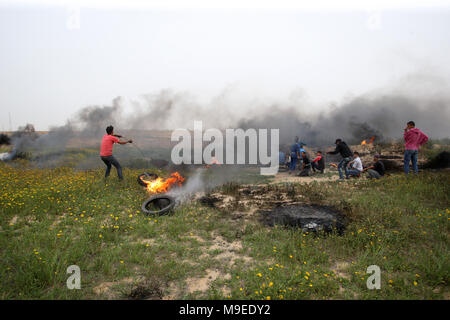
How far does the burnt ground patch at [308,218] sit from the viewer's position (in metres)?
5.68

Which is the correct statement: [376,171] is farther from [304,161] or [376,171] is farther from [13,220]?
[13,220]

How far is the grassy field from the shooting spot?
3600 mm

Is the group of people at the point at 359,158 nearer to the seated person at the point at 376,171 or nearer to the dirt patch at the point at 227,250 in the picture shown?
the seated person at the point at 376,171

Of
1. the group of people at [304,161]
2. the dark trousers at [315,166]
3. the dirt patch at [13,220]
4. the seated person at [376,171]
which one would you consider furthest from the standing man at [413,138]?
the dirt patch at [13,220]

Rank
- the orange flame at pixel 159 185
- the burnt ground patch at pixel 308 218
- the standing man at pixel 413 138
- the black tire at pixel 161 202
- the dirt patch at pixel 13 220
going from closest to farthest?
1. the burnt ground patch at pixel 308 218
2. the dirt patch at pixel 13 220
3. the black tire at pixel 161 202
4. the orange flame at pixel 159 185
5. the standing man at pixel 413 138

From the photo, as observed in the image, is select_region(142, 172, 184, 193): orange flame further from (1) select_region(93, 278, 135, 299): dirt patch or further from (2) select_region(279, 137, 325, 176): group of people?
(2) select_region(279, 137, 325, 176): group of people

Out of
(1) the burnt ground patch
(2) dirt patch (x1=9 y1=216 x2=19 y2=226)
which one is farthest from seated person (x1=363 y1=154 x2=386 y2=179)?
(2) dirt patch (x1=9 y1=216 x2=19 y2=226)

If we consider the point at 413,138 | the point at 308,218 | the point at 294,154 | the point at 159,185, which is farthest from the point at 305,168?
the point at 308,218

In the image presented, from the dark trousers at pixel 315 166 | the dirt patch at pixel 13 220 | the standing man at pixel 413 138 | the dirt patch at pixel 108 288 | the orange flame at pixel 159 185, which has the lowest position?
the dark trousers at pixel 315 166

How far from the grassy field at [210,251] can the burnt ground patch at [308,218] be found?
337 millimetres

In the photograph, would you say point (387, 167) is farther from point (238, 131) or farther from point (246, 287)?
point (238, 131)

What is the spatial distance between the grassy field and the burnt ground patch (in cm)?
34
